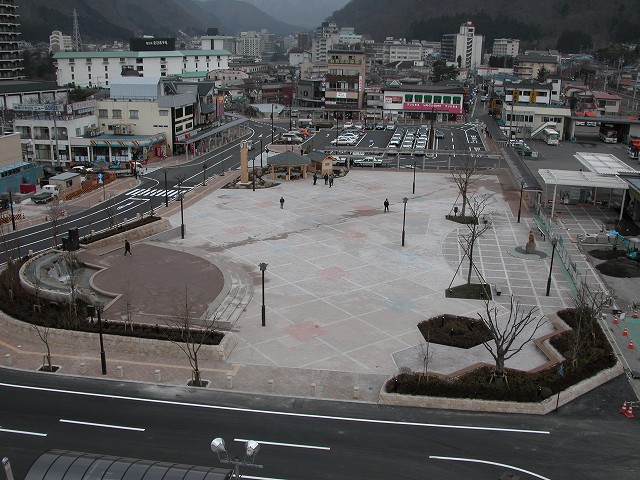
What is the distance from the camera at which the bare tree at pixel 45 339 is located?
25858 millimetres

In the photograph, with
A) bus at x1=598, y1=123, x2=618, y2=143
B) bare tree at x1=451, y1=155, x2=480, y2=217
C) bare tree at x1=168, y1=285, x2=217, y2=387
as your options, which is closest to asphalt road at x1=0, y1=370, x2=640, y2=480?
bare tree at x1=168, y1=285, x2=217, y2=387

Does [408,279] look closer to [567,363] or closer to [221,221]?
[567,363]

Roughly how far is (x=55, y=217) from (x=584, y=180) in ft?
130

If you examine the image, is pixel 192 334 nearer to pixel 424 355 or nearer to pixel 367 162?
pixel 424 355

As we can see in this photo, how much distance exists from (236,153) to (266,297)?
50.6 metres

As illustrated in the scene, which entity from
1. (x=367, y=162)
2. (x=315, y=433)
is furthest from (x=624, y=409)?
(x=367, y=162)

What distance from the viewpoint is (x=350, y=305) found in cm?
3253

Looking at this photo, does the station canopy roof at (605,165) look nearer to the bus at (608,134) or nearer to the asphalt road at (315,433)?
the bus at (608,134)

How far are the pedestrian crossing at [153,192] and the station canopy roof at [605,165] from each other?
121ft

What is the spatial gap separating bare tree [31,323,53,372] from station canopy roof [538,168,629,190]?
125 feet

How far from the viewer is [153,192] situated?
5912 cm

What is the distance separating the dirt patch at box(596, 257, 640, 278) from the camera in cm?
3750

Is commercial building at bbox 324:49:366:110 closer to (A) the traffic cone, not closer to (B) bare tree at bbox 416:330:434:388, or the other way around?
(B) bare tree at bbox 416:330:434:388

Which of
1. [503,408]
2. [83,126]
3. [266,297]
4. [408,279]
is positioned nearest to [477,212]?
[408,279]
